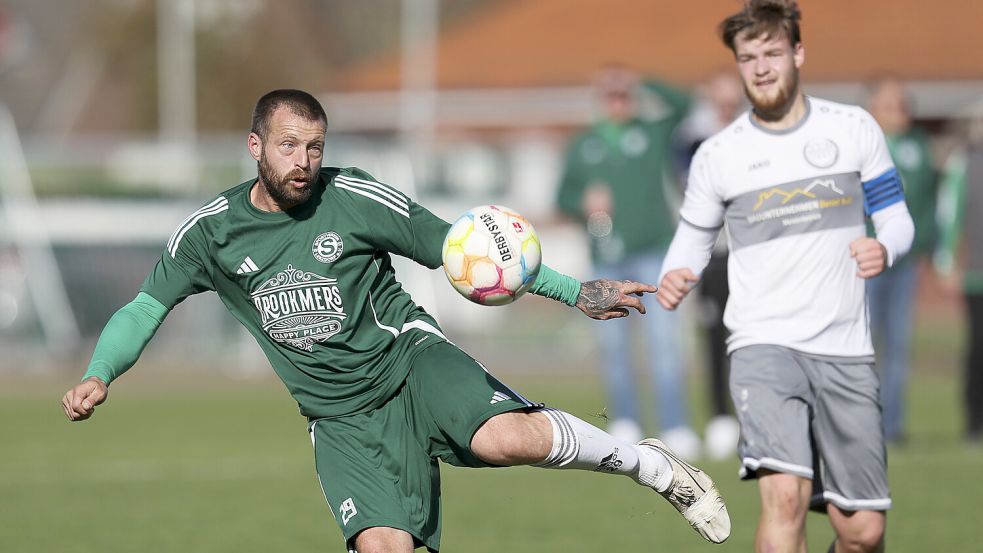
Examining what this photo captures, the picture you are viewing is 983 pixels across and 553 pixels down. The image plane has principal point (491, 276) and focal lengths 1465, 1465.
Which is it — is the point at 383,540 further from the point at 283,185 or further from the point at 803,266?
the point at 803,266

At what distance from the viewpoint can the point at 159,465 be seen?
12.0 meters

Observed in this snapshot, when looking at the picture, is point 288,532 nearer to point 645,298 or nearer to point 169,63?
point 645,298

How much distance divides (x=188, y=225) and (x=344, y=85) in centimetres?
3440

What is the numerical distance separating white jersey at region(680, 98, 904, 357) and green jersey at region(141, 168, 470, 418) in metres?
1.32

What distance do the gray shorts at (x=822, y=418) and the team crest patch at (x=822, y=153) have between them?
0.78 meters

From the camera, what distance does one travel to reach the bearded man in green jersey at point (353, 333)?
5.75 metres

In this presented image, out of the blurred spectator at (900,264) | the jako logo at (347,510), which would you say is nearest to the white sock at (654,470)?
the jako logo at (347,510)

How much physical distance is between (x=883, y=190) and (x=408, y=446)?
88.1 inches

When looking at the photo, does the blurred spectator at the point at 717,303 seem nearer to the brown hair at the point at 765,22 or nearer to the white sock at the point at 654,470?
the brown hair at the point at 765,22

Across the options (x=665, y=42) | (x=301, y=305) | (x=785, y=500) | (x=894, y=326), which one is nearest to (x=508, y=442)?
(x=301, y=305)

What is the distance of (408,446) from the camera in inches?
234

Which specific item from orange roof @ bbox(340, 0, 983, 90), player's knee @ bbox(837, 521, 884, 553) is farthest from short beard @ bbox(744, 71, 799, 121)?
orange roof @ bbox(340, 0, 983, 90)

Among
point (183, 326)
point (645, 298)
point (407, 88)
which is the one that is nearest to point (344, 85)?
point (407, 88)

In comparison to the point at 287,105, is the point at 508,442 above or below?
below
